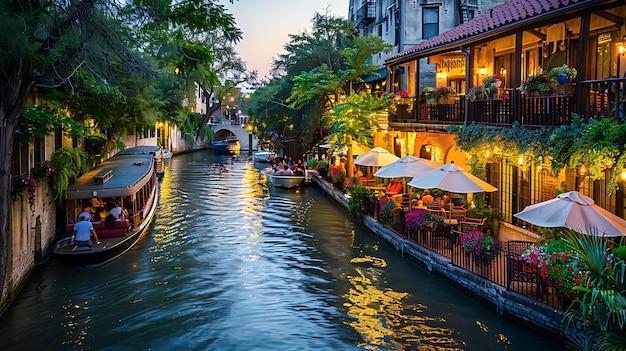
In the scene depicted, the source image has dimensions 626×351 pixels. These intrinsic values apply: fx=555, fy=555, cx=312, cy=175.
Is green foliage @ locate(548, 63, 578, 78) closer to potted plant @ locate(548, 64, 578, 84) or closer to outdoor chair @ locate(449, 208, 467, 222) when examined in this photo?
potted plant @ locate(548, 64, 578, 84)

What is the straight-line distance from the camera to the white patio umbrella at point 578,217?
10.4 m

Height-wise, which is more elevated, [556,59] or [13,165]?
[556,59]

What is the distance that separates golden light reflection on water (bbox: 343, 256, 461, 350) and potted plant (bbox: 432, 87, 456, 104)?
8487mm

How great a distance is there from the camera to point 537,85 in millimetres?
13797

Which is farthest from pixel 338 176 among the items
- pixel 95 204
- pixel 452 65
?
pixel 95 204

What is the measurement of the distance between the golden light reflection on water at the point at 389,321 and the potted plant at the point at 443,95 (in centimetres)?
849

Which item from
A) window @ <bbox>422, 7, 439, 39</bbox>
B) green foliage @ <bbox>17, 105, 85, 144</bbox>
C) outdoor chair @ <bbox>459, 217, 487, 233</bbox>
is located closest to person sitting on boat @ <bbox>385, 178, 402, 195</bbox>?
outdoor chair @ <bbox>459, 217, 487, 233</bbox>

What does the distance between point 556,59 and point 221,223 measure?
14737 mm

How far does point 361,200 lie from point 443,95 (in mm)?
5372

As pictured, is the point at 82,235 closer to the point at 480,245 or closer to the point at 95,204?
the point at 95,204

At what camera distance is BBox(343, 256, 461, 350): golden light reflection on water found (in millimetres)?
10906

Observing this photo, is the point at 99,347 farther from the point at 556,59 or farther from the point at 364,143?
the point at 364,143

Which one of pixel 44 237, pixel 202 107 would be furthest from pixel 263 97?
pixel 202 107

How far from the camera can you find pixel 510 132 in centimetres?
1431
